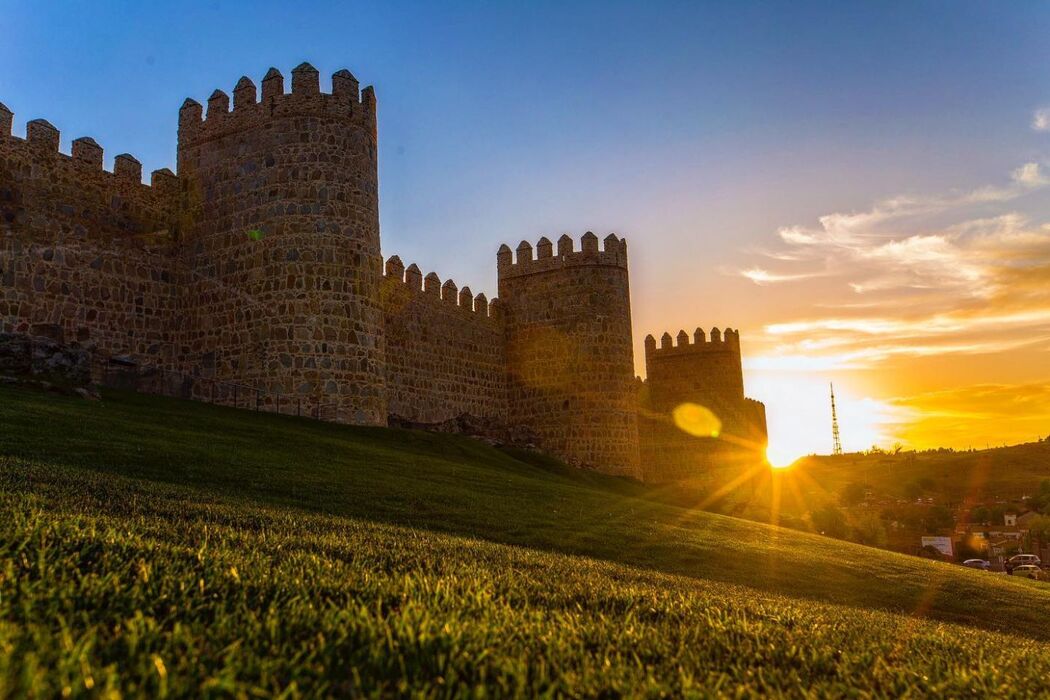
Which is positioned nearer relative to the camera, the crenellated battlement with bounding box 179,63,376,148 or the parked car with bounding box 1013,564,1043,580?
the crenellated battlement with bounding box 179,63,376,148

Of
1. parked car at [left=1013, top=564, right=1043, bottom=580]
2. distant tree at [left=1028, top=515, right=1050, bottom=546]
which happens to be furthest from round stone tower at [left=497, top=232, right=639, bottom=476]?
distant tree at [left=1028, top=515, right=1050, bottom=546]

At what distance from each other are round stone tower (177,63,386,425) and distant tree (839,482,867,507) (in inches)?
2586

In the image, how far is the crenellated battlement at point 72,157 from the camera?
1802cm

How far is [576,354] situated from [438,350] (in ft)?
19.7

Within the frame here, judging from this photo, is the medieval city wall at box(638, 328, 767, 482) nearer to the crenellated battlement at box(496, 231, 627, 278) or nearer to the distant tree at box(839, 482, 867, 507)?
the crenellated battlement at box(496, 231, 627, 278)

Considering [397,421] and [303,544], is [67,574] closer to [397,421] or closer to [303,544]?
[303,544]

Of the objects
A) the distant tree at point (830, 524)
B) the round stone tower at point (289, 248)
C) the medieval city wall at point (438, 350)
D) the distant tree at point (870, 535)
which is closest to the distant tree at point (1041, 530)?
the distant tree at point (870, 535)

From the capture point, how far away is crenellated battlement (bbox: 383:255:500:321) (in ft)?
85.6

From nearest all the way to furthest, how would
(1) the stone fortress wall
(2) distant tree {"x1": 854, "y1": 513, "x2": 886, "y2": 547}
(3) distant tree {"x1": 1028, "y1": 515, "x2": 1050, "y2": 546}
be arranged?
(1) the stone fortress wall → (2) distant tree {"x1": 854, "y1": 513, "x2": 886, "y2": 547} → (3) distant tree {"x1": 1028, "y1": 515, "x2": 1050, "y2": 546}

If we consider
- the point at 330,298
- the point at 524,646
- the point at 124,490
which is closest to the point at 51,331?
the point at 330,298

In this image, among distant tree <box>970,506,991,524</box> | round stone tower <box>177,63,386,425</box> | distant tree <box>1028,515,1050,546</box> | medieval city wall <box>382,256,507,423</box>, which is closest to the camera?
round stone tower <box>177,63,386,425</box>

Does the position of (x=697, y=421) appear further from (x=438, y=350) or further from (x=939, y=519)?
(x=939, y=519)

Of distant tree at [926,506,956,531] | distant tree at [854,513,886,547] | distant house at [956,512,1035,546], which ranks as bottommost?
distant house at [956,512,1035,546]

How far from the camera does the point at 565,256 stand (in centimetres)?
3183
